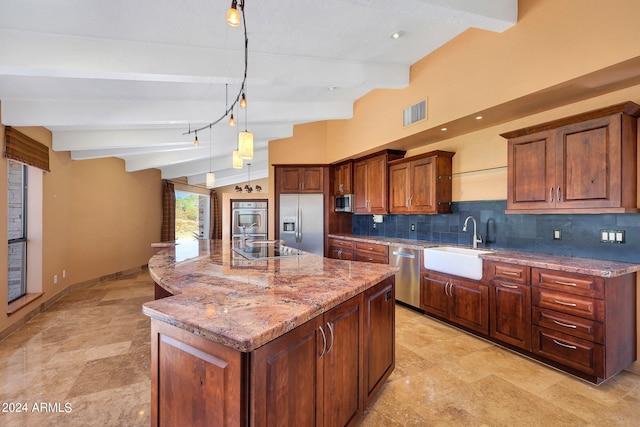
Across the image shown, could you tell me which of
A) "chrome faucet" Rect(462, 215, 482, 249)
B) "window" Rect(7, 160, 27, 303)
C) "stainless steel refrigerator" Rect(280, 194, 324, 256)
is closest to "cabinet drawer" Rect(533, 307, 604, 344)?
"chrome faucet" Rect(462, 215, 482, 249)

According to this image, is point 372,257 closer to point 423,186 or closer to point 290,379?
point 423,186

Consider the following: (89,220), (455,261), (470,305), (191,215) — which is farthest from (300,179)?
(191,215)

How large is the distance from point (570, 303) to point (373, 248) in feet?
7.80

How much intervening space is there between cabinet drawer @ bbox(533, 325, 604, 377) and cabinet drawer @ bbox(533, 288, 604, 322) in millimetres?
197

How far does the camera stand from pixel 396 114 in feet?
12.7

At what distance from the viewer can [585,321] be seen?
2199 mm

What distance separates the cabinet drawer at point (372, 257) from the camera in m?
4.11

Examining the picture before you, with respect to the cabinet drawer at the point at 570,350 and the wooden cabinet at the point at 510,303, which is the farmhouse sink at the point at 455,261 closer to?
the wooden cabinet at the point at 510,303

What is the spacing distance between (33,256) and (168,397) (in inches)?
168

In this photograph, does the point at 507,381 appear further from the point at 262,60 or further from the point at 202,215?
the point at 202,215

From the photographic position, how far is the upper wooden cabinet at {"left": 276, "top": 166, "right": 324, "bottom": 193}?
5781 millimetres

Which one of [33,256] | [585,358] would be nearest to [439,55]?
[585,358]

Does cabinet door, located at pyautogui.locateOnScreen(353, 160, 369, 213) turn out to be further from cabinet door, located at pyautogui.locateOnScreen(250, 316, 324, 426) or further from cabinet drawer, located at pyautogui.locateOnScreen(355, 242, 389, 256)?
cabinet door, located at pyautogui.locateOnScreen(250, 316, 324, 426)

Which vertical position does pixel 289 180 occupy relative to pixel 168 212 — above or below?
above
